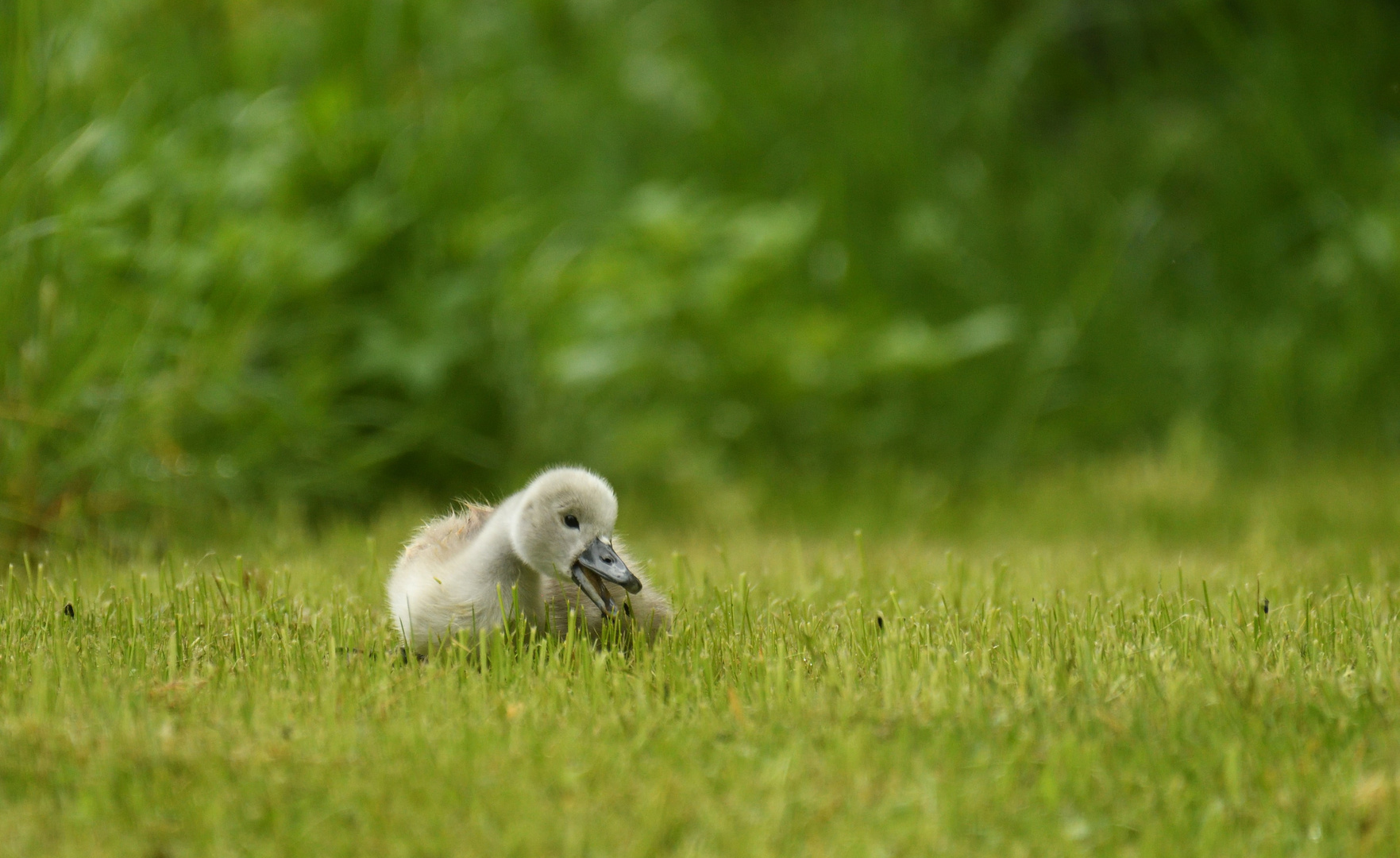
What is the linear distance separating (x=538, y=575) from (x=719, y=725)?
0.91 meters

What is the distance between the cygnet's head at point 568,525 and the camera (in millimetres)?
3395

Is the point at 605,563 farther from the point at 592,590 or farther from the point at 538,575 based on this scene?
the point at 538,575

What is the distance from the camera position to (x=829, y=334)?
24.2ft

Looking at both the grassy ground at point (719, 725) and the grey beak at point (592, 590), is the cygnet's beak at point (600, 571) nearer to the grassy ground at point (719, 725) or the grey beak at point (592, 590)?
the grey beak at point (592, 590)

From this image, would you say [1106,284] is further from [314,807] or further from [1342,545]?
[314,807]

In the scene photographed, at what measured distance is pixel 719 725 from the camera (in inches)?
113

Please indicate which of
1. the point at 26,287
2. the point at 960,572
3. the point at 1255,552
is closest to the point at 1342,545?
the point at 1255,552

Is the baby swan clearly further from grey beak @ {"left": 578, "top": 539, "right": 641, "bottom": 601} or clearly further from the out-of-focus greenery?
the out-of-focus greenery

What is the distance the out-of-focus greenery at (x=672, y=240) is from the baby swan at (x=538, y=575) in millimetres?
1981

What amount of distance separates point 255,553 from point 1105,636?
9.81 ft

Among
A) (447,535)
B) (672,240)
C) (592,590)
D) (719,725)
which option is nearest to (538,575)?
(592,590)

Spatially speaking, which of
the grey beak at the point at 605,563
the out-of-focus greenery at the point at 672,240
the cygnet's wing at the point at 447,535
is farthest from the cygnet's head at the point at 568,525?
the out-of-focus greenery at the point at 672,240

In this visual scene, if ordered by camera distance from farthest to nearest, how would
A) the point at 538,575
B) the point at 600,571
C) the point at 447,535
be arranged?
the point at 447,535 < the point at 538,575 < the point at 600,571

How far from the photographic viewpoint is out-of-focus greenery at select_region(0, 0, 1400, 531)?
18.3 feet
